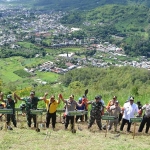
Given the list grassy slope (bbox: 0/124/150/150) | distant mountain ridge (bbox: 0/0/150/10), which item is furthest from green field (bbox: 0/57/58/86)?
distant mountain ridge (bbox: 0/0/150/10)

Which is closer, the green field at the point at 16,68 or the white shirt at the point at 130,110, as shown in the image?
the white shirt at the point at 130,110

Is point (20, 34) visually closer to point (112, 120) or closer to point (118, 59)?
point (118, 59)

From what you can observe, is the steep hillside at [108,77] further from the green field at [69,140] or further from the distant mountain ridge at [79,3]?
the distant mountain ridge at [79,3]

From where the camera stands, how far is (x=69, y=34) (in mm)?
111750

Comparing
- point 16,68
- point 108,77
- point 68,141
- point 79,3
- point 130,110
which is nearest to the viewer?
point 68,141

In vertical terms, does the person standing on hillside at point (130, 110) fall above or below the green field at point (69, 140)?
above

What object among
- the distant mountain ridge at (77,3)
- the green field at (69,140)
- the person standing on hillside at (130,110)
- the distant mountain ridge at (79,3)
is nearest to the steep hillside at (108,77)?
the person standing on hillside at (130,110)

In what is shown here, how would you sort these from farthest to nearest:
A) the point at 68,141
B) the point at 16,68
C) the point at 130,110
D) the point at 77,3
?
the point at 77,3, the point at 16,68, the point at 130,110, the point at 68,141

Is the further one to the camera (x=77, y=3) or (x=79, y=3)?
(x=77, y=3)

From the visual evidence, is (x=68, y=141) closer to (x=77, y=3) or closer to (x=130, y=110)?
(x=130, y=110)

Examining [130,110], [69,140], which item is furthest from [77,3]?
[69,140]

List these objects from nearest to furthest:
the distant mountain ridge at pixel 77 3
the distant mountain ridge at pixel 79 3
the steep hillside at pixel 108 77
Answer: the steep hillside at pixel 108 77 → the distant mountain ridge at pixel 77 3 → the distant mountain ridge at pixel 79 3

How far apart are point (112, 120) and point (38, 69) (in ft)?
177

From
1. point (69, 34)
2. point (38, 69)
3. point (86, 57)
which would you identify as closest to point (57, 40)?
point (69, 34)
